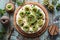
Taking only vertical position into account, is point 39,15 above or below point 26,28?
above

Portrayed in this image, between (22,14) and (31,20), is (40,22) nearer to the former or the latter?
(31,20)

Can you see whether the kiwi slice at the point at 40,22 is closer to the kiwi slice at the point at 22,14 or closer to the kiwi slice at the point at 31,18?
the kiwi slice at the point at 31,18

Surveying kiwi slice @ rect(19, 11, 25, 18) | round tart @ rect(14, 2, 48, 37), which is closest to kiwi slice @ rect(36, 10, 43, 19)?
round tart @ rect(14, 2, 48, 37)

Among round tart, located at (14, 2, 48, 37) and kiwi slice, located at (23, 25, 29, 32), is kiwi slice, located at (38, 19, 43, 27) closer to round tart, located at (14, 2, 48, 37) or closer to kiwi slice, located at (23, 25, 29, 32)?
round tart, located at (14, 2, 48, 37)

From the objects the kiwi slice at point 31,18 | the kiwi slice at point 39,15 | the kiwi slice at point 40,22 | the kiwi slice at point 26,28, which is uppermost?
the kiwi slice at point 39,15

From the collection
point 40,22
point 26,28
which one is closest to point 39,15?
point 40,22

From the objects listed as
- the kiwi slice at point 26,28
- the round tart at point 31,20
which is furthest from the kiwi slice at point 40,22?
the kiwi slice at point 26,28

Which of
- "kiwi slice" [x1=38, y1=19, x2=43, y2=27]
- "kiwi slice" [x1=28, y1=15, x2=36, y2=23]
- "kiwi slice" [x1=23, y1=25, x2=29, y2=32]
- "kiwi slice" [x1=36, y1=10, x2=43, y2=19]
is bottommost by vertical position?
"kiwi slice" [x1=23, y1=25, x2=29, y2=32]

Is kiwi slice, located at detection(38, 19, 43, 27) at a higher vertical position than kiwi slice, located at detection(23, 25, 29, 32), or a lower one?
higher
